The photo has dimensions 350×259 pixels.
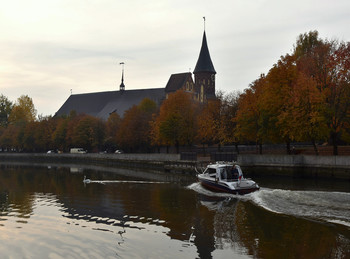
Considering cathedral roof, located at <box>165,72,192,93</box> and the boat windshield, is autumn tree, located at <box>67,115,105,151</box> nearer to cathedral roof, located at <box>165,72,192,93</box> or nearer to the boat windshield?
cathedral roof, located at <box>165,72,192,93</box>

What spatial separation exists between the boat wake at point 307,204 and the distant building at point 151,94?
235 feet

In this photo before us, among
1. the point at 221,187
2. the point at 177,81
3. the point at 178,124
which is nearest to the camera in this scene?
the point at 221,187

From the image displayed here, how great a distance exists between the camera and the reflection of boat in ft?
108

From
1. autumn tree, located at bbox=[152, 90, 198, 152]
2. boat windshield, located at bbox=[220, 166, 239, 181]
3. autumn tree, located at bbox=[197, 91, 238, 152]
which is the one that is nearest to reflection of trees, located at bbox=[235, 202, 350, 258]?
boat windshield, located at bbox=[220, 166, 239, 181]

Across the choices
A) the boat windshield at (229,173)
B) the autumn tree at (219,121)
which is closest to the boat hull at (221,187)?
the boat windshield at (229,173)

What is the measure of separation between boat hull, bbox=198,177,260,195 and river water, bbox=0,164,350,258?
2.05 ft

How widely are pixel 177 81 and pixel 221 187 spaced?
10050cm

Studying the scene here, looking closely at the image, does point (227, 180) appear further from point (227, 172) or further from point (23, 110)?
point (23, 110)

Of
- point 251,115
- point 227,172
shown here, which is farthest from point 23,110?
point 227,172

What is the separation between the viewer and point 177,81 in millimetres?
133125

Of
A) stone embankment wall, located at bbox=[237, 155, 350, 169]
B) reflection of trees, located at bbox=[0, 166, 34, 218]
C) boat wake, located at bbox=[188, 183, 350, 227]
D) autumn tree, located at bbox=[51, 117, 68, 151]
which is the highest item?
autumn tree, located at bbox=[51, 117, 68, 151]

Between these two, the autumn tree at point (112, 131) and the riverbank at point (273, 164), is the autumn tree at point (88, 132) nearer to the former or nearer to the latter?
the autumn tree at point (112, 131)

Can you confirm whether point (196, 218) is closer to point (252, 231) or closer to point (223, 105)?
point (252, 231)

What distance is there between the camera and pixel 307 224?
69.3 feet
